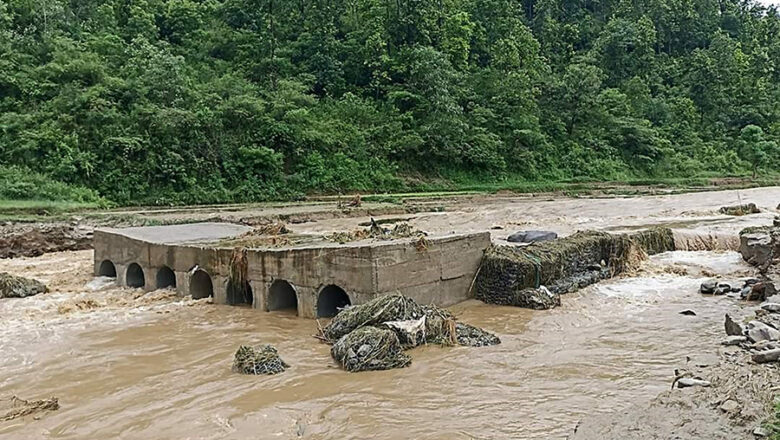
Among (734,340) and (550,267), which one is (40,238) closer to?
(550,267)

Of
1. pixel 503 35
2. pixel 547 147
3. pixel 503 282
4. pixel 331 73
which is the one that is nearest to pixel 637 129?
pixel 547 147

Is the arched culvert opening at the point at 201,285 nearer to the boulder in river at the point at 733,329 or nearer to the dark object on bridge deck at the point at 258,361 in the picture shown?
the dark object on bridge deck at the point at 258,361

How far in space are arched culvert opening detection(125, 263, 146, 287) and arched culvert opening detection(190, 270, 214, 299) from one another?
2389 mm

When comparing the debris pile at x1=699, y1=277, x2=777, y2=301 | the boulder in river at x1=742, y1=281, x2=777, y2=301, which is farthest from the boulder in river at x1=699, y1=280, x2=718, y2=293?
the boulder in river at x1=742, y1=281, x2=777, y2=301

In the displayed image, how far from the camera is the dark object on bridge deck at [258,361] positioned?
29.2 ft

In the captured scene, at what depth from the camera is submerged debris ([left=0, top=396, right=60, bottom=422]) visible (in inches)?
295

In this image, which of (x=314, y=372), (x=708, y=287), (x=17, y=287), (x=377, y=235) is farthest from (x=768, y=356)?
(x=17, y=287)

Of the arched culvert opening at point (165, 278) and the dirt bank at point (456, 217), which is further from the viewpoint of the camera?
the dirt bank at point (456, 217)

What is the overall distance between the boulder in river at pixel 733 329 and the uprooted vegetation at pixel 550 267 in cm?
329

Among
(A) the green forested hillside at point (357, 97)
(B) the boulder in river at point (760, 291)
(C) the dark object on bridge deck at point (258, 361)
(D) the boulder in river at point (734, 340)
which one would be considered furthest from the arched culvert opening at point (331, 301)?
(A) the green forested hillside at point (357, 97)

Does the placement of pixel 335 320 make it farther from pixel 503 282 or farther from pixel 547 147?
pixel 547 147

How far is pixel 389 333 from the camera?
9352mm

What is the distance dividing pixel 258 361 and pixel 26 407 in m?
2.81

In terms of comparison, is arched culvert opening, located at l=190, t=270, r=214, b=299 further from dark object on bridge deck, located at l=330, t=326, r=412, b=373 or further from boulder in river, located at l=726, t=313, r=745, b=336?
boulder in river, located at l=726, t=313, r=745, b=336
